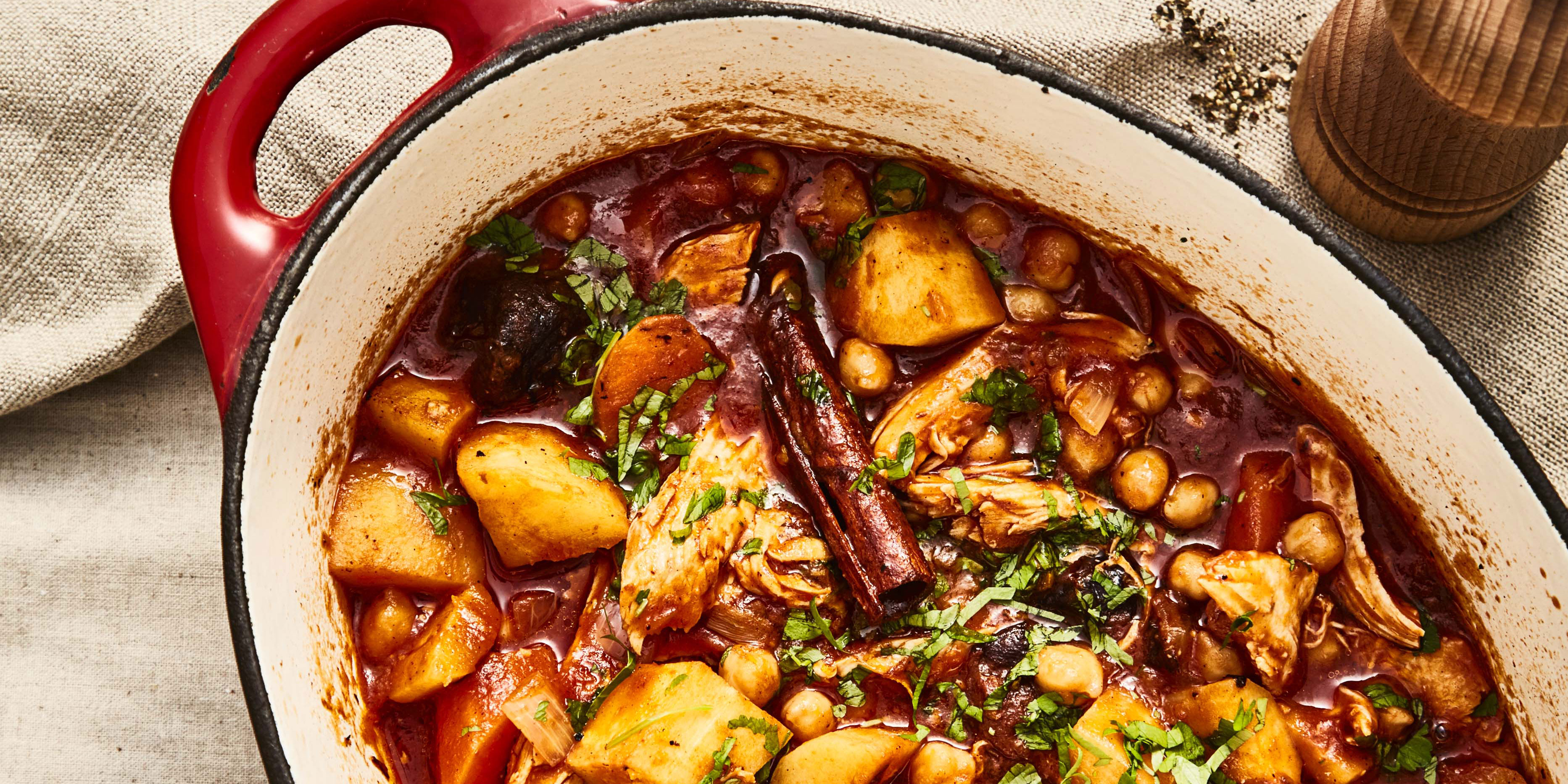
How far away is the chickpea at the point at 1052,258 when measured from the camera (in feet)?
8.29

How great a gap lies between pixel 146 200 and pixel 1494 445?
335 cm

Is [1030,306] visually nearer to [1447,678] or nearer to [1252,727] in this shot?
[1252,727]

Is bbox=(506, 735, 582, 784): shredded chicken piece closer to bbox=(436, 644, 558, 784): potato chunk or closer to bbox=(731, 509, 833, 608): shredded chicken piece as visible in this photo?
bbox=(436, 644, 558, 784): potato chunk

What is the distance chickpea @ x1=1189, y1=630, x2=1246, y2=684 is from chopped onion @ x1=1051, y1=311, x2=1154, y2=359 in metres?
0.67

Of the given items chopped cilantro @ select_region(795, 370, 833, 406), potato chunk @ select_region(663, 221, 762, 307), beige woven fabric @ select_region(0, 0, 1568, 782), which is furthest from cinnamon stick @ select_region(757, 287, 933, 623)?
beige woven fabric @ select_region(0, 0, 1568, 782)

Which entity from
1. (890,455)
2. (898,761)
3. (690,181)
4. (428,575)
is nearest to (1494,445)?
(890,455)

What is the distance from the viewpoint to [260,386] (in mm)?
2074

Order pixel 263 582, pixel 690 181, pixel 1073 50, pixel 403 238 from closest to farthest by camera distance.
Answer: pixel 263 582
pixel 403 238
pixel 690 181
pixel 1073 50

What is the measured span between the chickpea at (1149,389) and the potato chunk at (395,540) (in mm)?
1585

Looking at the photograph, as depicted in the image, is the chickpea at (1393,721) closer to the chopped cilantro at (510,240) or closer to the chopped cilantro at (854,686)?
the chopped cilantro at (854,686)

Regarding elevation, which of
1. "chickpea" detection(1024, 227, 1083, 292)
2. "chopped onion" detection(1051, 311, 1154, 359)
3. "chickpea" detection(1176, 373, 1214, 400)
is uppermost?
"chickpea" detection(1024, 227, 1083, 292)

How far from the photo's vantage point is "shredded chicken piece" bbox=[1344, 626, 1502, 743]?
242 centimetres

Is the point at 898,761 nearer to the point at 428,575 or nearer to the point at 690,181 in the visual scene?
the point at 428,575

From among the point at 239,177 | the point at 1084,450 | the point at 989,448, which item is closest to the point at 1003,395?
the point at 989,448
